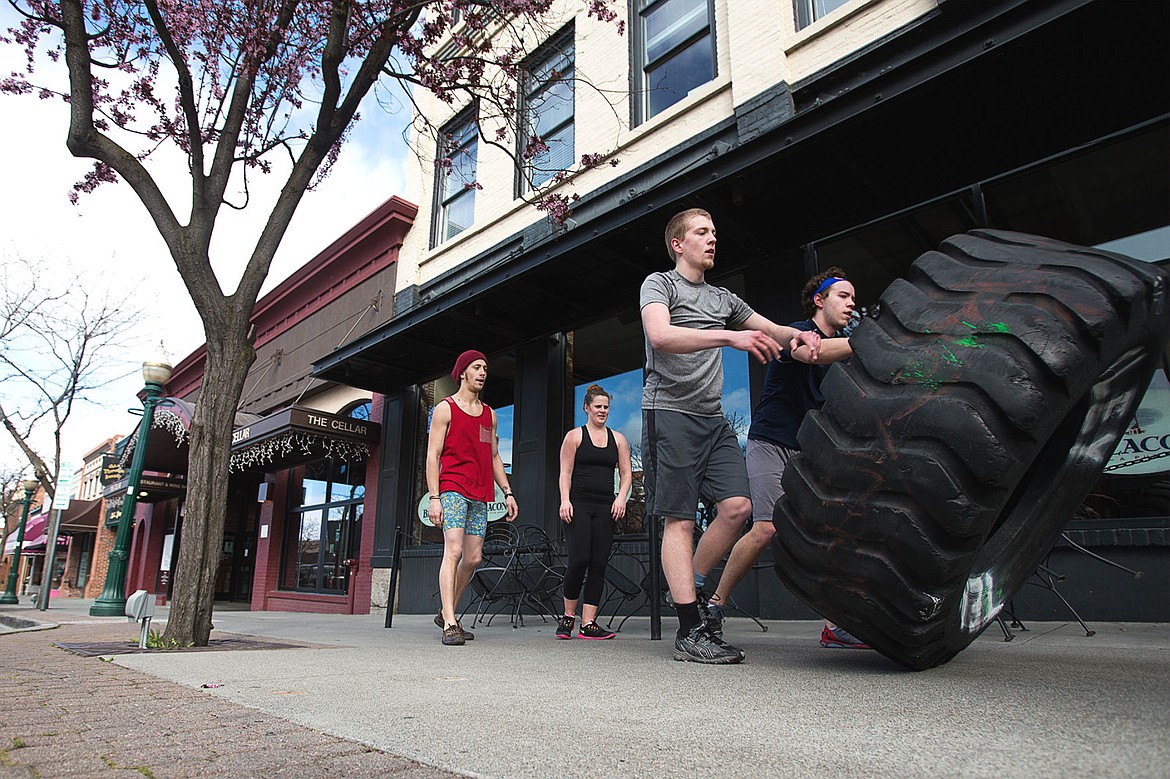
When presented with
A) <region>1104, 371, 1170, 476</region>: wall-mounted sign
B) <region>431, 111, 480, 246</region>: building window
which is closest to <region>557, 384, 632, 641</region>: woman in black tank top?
<region>1104, 371, 1170, 476</region>: wall-mounted sign

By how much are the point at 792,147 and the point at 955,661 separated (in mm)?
4002

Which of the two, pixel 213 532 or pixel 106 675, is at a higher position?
pixel 213 532

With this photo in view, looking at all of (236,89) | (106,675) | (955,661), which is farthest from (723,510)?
(236,89)

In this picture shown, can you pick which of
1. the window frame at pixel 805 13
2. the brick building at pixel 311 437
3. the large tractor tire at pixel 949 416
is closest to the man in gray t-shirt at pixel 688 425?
the large tractor tire at pixel 949 416

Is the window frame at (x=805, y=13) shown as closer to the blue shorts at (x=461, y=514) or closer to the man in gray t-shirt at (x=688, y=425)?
the man in gray t-shirt at (x=688, y=425)

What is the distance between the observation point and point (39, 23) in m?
5.55

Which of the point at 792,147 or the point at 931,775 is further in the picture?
the point at 792,147

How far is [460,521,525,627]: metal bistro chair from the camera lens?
21.2 ft

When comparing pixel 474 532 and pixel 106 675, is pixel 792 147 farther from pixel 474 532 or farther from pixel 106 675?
pixel 106 675

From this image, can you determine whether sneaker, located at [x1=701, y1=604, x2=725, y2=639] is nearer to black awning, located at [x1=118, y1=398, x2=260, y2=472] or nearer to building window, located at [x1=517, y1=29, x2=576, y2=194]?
building window, located at [x1=517, y1=29, x2=576, y2=194]

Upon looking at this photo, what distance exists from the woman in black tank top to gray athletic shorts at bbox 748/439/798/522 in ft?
4.82

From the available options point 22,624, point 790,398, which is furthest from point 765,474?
point 22,624

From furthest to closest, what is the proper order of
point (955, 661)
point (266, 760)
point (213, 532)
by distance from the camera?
point (213, 532) < point (955, 661) < point (266, 760)

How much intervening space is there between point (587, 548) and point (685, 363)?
2243 millimetres
